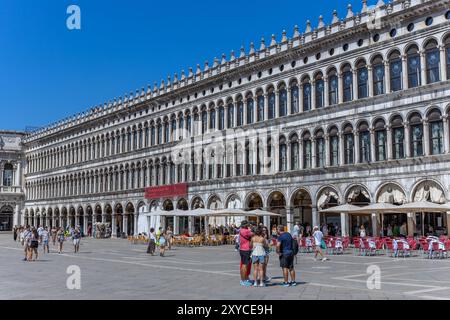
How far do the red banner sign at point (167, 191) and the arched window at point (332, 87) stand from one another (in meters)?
18.5

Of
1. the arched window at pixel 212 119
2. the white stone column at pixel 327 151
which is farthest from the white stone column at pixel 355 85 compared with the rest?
the arched window at pixel 212 119

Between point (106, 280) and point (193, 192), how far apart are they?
35.9 m

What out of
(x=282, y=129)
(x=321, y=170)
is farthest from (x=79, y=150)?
(x=321, y=170)

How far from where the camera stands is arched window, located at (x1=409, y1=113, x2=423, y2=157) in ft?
111

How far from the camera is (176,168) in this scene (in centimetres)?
5453

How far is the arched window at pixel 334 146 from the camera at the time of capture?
39.0m

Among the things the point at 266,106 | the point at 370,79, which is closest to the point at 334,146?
the point at 370,79

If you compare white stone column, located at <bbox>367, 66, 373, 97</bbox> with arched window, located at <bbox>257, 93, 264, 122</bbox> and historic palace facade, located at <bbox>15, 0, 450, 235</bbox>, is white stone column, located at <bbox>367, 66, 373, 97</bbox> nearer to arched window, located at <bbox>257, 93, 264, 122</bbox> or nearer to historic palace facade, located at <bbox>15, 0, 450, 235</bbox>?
historic palace facade, located at <bbox>15, 0, 450, 235</bbox>

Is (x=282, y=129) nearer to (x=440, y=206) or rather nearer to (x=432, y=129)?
(x=432, y=129)

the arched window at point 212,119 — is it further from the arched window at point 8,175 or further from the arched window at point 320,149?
the arched window at point 8,175

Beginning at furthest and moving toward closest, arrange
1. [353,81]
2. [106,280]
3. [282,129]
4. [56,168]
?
[56,168]
[282,129]
[353,81]
[106,280]

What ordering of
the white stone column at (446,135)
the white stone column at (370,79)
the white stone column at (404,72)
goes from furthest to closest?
the white stone column at (370,79), the white stone column at (404,72), the white stone column at (446,135)

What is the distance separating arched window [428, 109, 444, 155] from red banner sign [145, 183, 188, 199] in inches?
1004

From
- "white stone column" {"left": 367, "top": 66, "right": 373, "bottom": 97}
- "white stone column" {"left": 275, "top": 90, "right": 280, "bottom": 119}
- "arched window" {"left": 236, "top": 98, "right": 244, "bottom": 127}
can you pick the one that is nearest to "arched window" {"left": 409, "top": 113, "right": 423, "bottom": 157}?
"white stone column" {"left": 367, "top": 66, "right": 373, "bottom": 97}
